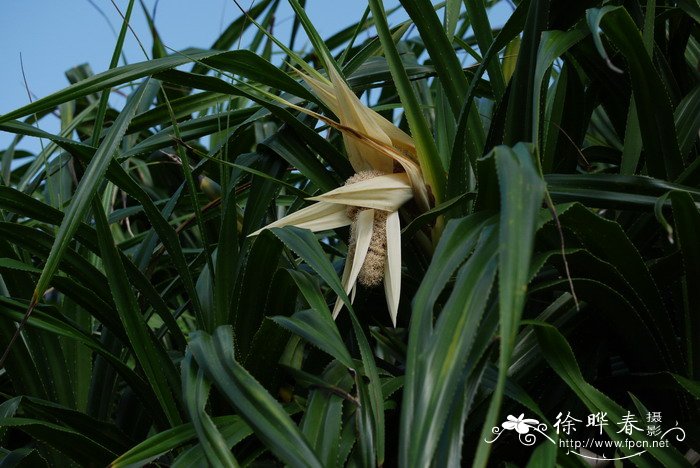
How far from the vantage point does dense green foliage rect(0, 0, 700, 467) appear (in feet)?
1.98

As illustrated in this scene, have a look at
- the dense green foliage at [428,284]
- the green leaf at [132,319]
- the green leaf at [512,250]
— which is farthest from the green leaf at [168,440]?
the green leaf at [512,250]

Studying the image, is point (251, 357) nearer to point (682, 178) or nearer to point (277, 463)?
point (277, 463)

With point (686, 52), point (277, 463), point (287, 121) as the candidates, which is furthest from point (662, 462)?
point (686, 52)

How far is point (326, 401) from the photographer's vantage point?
72 cm

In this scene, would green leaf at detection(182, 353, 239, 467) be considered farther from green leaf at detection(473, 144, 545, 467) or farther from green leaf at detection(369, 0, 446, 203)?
green leaf at detection(369, 0, 446, 203)

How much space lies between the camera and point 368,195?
2.72 feet

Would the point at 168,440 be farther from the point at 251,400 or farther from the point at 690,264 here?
the point at 690,264

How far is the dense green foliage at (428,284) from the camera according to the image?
23.8 inches

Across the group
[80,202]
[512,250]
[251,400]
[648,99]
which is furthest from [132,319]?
[648,99]

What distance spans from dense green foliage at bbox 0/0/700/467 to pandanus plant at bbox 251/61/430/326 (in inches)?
1.1

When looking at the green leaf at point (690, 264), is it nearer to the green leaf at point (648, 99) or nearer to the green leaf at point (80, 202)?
the green leaf at point (648, 99)

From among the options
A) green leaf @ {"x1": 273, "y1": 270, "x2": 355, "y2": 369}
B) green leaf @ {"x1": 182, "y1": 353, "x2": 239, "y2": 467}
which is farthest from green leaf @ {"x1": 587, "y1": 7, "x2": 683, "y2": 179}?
green leaf @ {"x1": 182, "y1": 353, "x2": 239, "y2": 467}

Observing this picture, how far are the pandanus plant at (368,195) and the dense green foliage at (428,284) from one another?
1.1 inches

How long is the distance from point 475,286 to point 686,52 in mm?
743
